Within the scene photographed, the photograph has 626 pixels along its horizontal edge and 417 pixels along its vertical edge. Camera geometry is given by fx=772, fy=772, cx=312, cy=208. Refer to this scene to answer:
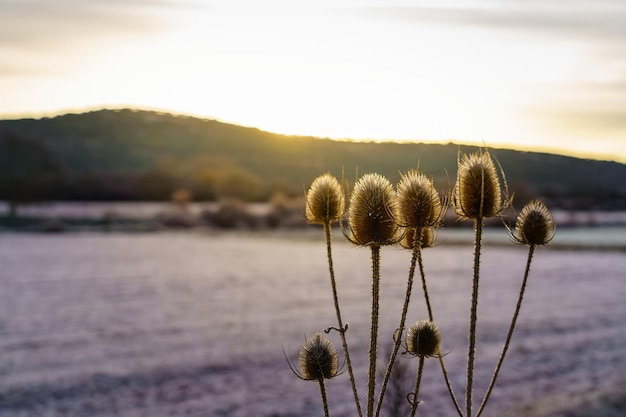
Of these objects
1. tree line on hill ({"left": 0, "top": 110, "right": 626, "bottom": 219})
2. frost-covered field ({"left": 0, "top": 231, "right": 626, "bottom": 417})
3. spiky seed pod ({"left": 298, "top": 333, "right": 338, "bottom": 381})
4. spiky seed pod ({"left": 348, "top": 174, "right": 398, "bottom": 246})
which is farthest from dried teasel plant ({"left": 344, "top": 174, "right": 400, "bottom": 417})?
tree line on hill ({"left": 0, "top": 110, "right": 626, "bottom": 219})

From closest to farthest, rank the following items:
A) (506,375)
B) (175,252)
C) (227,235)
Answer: (506,375) < (175,252) < (227,235)

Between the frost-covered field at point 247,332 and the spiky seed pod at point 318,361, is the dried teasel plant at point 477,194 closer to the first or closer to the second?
the spiky seed pod at point 318,361

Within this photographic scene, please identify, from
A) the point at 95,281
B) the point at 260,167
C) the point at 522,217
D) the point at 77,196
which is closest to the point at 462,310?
the point at 95,281

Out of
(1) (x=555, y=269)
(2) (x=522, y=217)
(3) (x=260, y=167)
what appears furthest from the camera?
(3) (x=260, y=167)

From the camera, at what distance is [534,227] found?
2367 mm

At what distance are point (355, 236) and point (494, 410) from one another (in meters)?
6.37

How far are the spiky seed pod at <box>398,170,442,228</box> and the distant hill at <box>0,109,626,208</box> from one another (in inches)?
1174

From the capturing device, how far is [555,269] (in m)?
20.7

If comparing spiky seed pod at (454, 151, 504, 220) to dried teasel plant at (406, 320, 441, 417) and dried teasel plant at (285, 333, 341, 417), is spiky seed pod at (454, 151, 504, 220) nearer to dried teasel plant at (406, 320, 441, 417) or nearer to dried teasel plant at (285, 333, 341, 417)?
dried teasel plant at (406, 320, 441, 417)

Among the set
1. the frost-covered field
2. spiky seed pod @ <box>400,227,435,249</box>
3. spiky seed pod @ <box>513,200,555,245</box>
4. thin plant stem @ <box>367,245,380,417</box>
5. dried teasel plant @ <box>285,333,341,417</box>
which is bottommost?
the frost-covered field

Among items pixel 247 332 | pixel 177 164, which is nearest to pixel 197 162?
pixel 177 164

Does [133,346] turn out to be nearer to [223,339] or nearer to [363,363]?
[223,339]

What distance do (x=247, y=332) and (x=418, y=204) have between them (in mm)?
9386

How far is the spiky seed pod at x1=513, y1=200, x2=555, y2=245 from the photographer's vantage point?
2.36m
